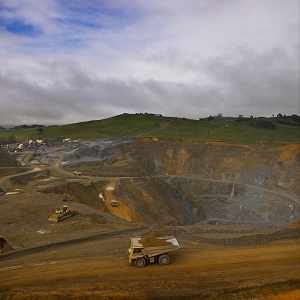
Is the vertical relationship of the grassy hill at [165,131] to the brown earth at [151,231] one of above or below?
above

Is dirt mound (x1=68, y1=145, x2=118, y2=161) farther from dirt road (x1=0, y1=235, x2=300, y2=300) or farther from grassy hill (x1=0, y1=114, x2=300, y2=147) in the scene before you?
dirt road (x1=0, y1=235, x2=300, y2=300)

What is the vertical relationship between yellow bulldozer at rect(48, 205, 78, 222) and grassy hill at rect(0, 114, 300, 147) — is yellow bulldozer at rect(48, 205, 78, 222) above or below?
below

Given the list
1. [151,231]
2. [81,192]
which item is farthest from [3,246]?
[81,192]

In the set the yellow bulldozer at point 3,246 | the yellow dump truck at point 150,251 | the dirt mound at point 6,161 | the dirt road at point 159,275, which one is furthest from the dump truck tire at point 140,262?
the dirt mound at point 6,161

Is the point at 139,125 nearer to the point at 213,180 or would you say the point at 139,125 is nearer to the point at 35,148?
the point at 35,148

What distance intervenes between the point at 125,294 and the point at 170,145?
64.9m

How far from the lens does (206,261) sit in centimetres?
1411

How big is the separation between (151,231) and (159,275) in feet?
24.6

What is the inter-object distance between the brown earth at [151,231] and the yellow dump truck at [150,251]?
1.08ft

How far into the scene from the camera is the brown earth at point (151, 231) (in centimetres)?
1177

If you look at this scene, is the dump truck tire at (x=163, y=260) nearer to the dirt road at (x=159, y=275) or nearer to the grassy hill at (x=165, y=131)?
the dirt road at (x=159, y=275)

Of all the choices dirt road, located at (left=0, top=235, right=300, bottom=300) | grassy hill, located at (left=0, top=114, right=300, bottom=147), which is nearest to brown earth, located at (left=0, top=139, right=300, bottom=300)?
dirt road, located at (left=0, top=235, right=300, bottom=300)

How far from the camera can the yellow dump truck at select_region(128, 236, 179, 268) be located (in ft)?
43.8

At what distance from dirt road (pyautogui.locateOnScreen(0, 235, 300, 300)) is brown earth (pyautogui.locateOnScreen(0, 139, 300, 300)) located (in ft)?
0.14
